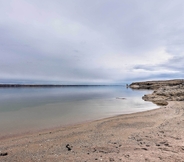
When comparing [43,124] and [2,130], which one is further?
[43,124]

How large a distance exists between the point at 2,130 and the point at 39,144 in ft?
14.3

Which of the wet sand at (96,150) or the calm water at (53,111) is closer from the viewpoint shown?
the wet sand at (96,150)

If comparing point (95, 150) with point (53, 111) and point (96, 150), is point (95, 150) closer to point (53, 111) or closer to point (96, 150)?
point (96, 150)

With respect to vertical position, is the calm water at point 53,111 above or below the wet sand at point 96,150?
below

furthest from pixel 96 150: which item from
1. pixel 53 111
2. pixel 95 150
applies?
pixel 53 111

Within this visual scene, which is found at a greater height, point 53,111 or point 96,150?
point 96,150

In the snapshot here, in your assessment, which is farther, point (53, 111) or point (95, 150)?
point (53, 111)

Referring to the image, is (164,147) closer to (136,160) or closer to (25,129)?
(136,160)

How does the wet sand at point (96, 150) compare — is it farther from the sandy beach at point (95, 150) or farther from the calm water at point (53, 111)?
the calm water at point (53, 111)

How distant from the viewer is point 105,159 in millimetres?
4199

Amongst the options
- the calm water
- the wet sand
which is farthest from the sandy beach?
the calm water

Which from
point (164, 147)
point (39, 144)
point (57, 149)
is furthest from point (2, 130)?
point (164, 147)

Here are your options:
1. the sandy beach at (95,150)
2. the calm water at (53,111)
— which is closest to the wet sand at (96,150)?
the sandy beach at (95,150)

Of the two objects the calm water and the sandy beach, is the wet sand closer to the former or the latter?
the sandy beach
